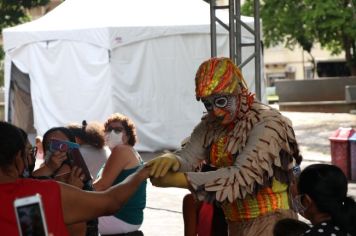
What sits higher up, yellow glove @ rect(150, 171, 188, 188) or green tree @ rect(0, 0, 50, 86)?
green tree @ rect(0, 0, 50, 86)

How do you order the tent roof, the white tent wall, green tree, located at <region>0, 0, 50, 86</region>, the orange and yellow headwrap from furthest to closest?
green tree, located at <region>0, 0, 50, 86</region>
the white tent wall
the tent roof
the orange and yellow headwrap

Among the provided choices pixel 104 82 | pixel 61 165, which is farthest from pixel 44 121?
pixel 61 165

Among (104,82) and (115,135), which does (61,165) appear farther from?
(104,82)

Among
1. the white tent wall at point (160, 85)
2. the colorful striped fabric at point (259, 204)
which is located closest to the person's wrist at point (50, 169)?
the colorful striped fabric at point (259, 204)

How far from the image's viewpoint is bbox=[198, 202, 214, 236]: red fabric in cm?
479

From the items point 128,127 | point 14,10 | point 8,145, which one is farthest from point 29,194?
point 14,10

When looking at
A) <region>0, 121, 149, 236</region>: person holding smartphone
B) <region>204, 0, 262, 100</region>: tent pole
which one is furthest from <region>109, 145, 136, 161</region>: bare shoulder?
<region>204, 0, 262, 100</region>: tent pole

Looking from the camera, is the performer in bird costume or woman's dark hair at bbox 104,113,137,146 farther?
woman's dark hair at bbox 104,113,137,146

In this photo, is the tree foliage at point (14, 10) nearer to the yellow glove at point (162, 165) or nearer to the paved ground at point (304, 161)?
the paved ground at point (304, 161)

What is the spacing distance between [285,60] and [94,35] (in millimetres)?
55574

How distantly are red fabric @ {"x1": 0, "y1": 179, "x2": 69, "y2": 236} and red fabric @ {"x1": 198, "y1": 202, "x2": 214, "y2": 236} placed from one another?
1.78 metres

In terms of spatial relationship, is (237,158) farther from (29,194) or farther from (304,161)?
(304,161)

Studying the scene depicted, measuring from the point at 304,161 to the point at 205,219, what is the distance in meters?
10.3

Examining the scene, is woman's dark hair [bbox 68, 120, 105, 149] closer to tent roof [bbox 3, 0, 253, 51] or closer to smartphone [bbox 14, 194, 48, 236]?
smartphone [bbox 14, 194, 48, 236]
